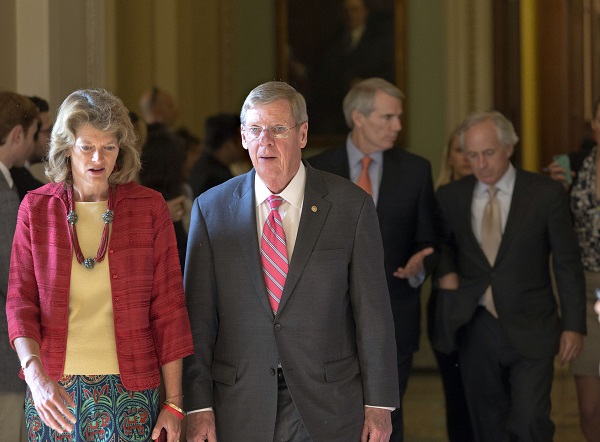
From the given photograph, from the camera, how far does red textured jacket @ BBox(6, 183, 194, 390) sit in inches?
152

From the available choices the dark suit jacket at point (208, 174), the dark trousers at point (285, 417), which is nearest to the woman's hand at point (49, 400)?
the dark trousers at point (285, 417)

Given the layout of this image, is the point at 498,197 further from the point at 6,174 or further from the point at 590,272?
the point at 6,174

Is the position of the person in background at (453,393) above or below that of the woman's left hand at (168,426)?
below

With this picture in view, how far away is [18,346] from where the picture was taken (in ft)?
12.5

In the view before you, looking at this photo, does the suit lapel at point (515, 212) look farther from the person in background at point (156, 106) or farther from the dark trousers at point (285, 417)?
the person in background at point (156, 106)

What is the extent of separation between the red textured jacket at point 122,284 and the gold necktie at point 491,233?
2655mm

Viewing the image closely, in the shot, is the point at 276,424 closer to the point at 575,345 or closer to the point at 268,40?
the point at 575,345

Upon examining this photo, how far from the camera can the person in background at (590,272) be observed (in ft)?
21.1

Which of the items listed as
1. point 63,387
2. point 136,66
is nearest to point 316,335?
point 63,387

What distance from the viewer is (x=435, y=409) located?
9.25 m

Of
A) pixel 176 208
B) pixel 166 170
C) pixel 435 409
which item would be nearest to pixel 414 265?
pixel 176 208

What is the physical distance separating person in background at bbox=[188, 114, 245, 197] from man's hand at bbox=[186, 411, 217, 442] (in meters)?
4.26

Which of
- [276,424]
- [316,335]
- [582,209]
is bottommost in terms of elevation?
[276,424]

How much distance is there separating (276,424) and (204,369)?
34 cm
